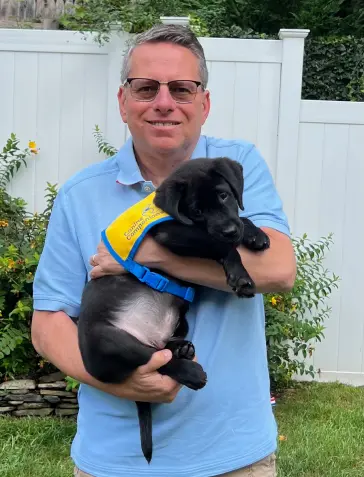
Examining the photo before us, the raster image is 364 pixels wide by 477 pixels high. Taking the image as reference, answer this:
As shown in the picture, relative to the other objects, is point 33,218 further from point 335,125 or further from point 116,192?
point 116,192

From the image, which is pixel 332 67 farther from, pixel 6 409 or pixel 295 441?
pixel 6 409

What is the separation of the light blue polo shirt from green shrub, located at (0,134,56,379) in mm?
2737

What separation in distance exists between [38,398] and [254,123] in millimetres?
2783

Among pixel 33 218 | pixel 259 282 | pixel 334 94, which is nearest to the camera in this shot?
pixel 259 282

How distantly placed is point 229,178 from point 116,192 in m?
0.38

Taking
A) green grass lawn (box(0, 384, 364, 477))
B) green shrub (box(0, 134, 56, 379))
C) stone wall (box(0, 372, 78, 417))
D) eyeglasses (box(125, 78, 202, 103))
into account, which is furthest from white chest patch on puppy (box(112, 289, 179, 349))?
stone wall (box(0, 372, 78, 417))

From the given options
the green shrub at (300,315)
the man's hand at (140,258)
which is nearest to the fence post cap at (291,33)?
the green shrub at (300,315)

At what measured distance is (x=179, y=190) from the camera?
2.13 meters

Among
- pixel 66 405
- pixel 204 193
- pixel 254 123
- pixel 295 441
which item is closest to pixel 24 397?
pixel 66 405

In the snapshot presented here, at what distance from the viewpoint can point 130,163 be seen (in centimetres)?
227

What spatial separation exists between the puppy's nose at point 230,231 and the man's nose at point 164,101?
0.44 meters

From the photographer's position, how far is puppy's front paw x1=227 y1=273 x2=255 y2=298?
6.48ft

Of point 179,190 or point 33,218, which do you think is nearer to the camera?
point 179,190

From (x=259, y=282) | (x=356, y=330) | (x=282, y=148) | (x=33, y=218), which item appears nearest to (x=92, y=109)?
(x=33, y=218)
